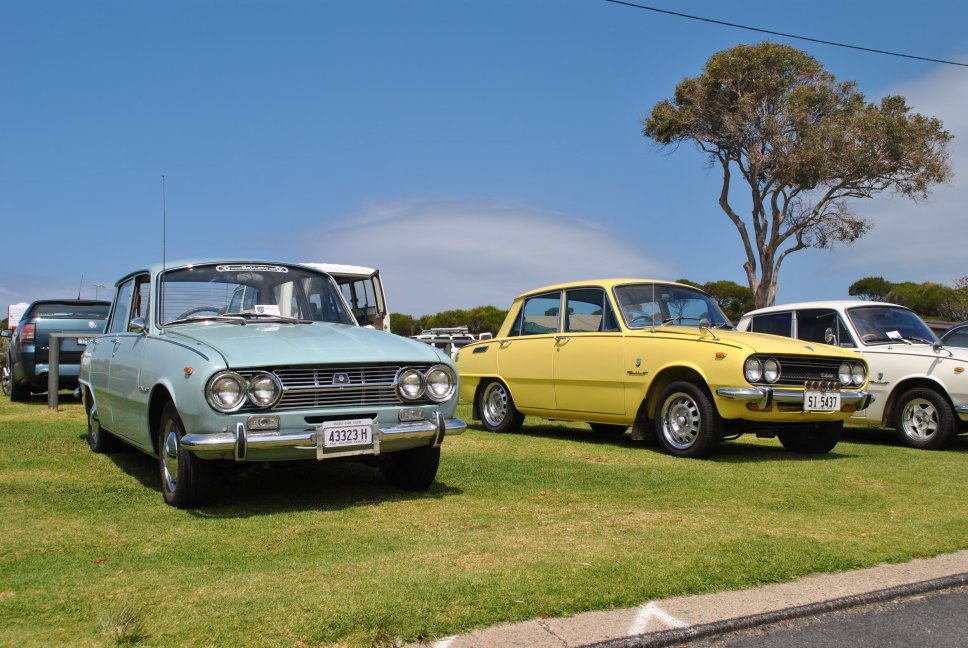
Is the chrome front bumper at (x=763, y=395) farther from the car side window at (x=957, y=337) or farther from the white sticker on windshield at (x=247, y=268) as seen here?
the car side window at (x=957, y=337)

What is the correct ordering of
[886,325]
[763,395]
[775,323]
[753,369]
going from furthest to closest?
[775,323]
[886,325]
[753,369]
[763,395]

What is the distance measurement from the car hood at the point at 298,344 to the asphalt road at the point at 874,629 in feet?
9.31

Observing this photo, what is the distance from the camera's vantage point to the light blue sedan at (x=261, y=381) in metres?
5.05

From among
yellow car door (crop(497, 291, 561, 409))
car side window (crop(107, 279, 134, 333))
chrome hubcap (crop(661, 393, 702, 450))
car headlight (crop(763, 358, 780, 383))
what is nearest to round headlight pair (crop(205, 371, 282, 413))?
car side window (crop(107, 279, 134, 333))

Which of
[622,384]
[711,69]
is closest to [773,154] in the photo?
[711,69]

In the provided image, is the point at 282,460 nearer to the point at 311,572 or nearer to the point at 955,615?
the point at 311,572

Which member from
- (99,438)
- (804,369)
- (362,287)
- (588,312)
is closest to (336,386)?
(99,438)

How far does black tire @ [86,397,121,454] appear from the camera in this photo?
7543 mm

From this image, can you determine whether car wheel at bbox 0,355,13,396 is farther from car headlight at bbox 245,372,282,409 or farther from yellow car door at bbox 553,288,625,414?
car headlight at bbox 245,372,282,409

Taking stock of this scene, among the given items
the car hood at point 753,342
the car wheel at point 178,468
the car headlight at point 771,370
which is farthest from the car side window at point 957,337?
the car wheel at point 178,468

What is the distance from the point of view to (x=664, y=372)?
8312 mm

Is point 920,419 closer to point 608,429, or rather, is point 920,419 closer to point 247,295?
point 608,429

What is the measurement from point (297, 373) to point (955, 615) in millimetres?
3617

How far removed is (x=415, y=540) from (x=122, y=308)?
4.24m
